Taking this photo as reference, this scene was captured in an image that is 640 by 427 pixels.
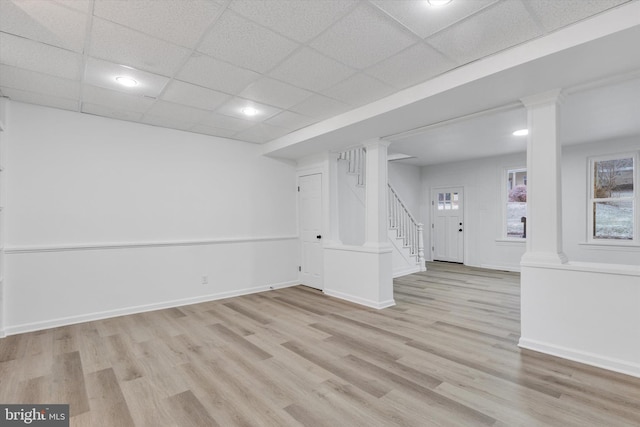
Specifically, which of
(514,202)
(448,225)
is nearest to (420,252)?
(448,225)

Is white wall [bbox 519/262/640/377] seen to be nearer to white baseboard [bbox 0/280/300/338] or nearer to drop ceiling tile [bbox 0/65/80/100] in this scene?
white baseboard [bbox 0/280/300/338]

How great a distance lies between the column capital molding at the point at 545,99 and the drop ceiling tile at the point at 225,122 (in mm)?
3274

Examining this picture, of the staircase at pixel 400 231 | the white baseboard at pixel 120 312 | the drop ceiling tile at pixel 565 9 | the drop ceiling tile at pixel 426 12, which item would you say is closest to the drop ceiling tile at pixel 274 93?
the drop ceiling tile at pixel 426 12

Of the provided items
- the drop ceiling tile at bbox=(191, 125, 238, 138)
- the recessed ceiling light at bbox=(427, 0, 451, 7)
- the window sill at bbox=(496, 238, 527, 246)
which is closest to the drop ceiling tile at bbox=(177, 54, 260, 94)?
the drop ceiling tile at bbox=(191, 125, 238, 138)

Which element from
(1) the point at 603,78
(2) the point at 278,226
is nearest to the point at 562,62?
(1) the point at 603,78

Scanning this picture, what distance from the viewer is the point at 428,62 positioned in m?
2.62

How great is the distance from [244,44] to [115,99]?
204 centimetres

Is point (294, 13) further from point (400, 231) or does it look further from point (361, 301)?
point (400, 231)

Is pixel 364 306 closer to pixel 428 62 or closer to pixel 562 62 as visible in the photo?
pixel 428 62

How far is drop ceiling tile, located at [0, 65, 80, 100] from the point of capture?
9.22 feet

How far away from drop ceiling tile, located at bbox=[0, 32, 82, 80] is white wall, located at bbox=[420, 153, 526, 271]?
24.9 ft

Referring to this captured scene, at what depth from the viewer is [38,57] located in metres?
2.54

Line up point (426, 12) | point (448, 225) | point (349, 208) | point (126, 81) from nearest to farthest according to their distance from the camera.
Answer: point (426, 12), point (126, 81), point (349, 208), point (448, 225)

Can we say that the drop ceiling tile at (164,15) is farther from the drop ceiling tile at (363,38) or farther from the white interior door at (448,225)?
the white interior door at (448,225)
